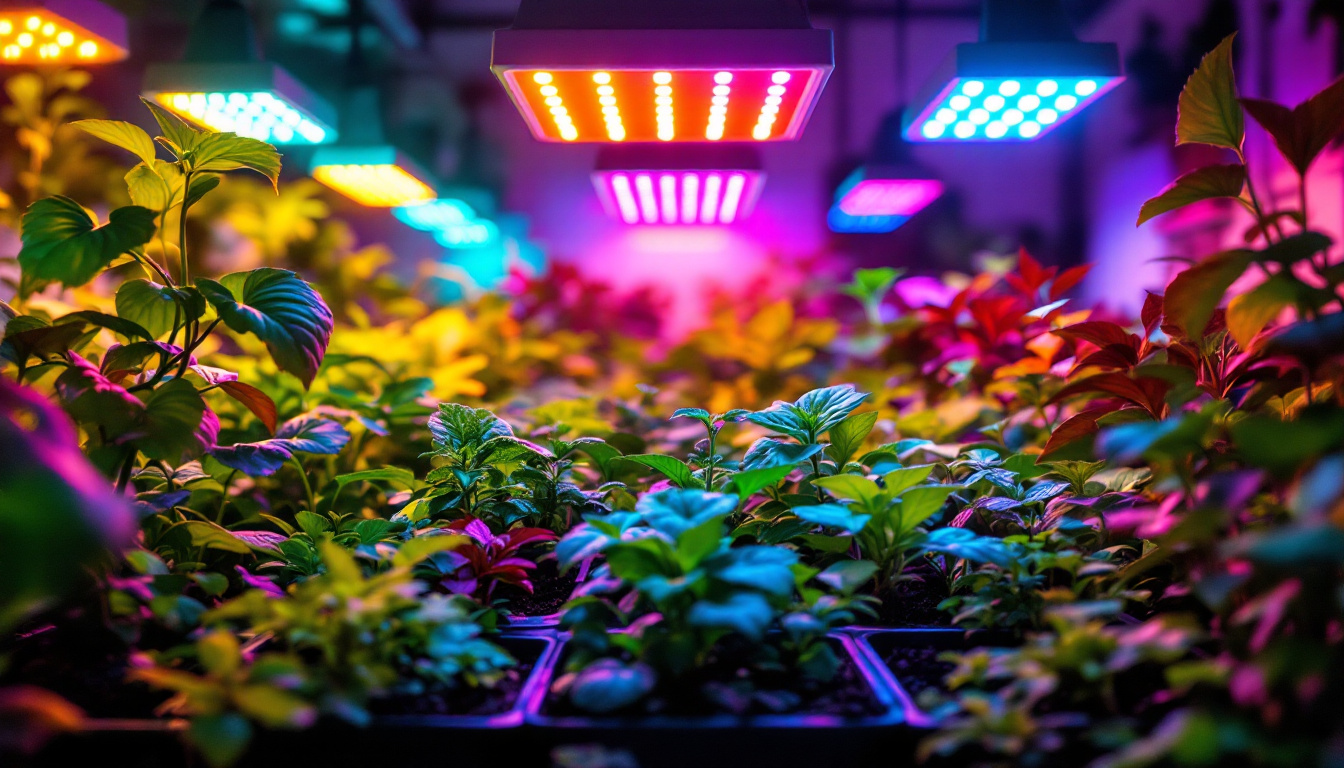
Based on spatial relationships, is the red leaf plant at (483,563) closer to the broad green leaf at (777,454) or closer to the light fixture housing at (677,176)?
the broad green leaf at (777,454)

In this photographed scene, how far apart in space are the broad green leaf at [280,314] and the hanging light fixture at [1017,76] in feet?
4.00

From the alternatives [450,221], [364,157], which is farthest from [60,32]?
[450,221]

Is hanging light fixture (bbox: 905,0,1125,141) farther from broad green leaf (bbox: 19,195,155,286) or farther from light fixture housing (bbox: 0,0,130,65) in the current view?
light fixture housing (bbox: 0,0,130,65)

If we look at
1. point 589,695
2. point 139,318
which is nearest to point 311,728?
point 589,695

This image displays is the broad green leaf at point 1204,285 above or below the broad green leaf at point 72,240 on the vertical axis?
below

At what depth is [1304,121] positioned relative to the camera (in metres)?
0.82

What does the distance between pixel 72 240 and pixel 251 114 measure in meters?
0.95

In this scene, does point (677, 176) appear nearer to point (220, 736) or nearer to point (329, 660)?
point (329, 660)

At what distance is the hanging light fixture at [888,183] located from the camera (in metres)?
1.81

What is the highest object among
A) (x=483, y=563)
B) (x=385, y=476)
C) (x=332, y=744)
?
(x=385, y=476)

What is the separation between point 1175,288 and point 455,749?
1024mm

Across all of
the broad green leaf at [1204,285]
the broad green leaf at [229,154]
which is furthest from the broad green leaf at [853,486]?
the broad green leaf at [229,154]

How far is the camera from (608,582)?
846mm

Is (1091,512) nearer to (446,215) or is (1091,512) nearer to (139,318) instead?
(139,318)
